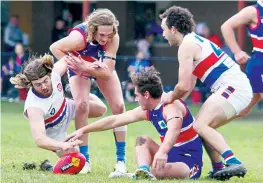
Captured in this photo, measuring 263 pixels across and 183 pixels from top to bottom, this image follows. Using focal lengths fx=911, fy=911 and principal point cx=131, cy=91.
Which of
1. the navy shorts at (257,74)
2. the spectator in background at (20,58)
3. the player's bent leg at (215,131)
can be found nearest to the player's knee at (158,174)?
the player's bent leg at (215,131)

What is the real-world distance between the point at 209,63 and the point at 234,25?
1.05 metres

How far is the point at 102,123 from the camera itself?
8523mm

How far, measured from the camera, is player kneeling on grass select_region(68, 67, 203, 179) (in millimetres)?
8305

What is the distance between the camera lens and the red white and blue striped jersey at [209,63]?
8.59 m

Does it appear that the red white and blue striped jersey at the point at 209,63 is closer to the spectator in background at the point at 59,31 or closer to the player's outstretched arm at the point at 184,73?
the player's outstretched arm at the point at 184,73

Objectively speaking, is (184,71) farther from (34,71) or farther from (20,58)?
(20,58)

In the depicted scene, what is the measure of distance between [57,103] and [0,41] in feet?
49.8

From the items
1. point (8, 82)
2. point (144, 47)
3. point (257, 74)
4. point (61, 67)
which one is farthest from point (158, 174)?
point (144, 47)

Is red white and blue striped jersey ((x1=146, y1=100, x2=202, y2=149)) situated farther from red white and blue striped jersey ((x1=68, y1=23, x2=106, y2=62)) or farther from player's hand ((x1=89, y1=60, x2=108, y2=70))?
red white and blue striped jersey ((x1=68, y1=23, x2=106, y2=62))

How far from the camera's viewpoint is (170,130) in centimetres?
812

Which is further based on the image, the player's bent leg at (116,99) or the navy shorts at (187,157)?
the player's bent leg at (116,99)

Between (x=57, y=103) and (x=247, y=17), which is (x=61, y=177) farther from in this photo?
(x=247, y=17)

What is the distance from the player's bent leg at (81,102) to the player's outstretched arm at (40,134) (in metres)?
0.81

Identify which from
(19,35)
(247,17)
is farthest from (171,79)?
(247,17)
